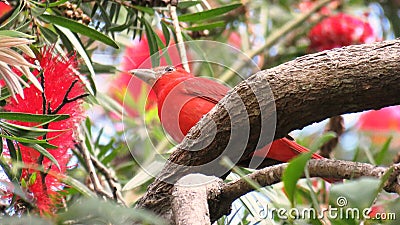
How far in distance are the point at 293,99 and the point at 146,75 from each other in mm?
920

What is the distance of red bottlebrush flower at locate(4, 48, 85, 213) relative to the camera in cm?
143

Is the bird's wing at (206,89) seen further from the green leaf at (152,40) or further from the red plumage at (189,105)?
the green leaf at (152,40)

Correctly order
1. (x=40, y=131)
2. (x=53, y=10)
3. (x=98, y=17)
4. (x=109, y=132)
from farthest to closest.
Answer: (x=109, y=132) → (x=98, y=17) → (x=53, y=10) → (x=40, y=131)

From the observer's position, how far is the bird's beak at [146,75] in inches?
81.1

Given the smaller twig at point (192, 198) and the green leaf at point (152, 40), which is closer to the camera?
the smaller twig at point (192, 198)

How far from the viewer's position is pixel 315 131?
2.57 meters

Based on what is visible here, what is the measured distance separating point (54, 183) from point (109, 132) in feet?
3.24

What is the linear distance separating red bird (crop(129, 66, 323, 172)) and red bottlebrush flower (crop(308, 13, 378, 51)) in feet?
2.72

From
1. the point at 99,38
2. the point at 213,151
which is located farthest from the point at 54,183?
the point at 213,151

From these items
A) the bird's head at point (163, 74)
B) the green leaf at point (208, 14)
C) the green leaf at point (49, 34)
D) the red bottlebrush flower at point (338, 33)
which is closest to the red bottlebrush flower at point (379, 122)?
the red bottlebrush flower at point (338, 33)

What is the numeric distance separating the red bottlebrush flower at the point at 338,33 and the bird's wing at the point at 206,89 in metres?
0.91

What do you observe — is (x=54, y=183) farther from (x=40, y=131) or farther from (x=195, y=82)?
(x=195, y=82)

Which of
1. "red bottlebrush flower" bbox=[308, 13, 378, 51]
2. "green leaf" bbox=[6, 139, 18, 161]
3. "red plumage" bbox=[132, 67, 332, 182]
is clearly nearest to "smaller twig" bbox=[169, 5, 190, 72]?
"red plumage" bbox=[132, 67, 332, 182]

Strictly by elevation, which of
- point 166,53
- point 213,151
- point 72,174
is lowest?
point 72,174
